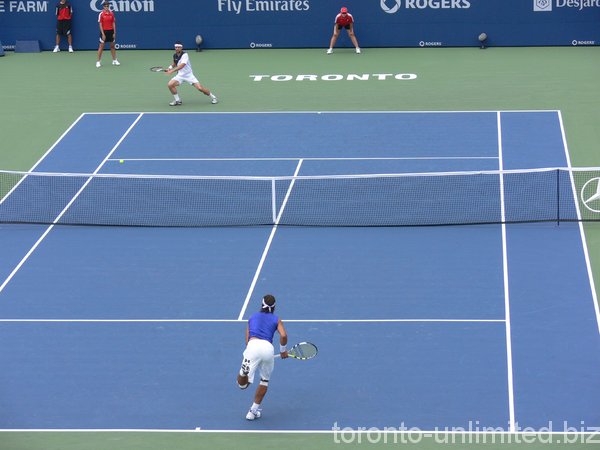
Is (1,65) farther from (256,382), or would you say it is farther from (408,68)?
(256,382)

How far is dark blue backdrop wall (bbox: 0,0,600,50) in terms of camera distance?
36594 mm

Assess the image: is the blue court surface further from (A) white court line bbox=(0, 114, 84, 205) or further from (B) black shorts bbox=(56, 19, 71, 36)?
(B) black shorts bbox=(56, 19, 71, 36)

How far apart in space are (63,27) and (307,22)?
7272mm

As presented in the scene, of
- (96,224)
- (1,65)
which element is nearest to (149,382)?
(96,224)

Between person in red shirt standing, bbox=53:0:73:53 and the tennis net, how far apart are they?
13.2 meters

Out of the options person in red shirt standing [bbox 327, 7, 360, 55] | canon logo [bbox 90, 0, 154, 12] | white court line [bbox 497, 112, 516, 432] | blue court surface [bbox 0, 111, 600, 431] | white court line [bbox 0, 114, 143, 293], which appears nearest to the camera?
white court line [bbox 497, 112, 516, 432]

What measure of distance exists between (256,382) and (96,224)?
7685 mm

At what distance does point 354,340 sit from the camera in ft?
61.1

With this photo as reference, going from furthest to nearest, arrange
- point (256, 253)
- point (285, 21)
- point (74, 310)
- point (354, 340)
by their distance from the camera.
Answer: point (285, 21)
point (256, 253)
point (74, 310)
point (354, 340)

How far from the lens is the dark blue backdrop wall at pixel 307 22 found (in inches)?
1441

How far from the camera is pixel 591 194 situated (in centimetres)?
2408

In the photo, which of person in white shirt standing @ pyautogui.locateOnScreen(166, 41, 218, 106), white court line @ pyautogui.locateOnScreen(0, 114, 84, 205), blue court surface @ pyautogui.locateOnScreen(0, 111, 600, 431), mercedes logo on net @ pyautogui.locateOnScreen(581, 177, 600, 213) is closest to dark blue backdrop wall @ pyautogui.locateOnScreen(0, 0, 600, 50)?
person in white shirt standing @ pyautogui.locateOnScreen(166, 41, 218, 106)

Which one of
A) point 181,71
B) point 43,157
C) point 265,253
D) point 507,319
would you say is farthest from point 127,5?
point 507,319

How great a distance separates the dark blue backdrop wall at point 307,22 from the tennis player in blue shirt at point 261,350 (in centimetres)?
2213
